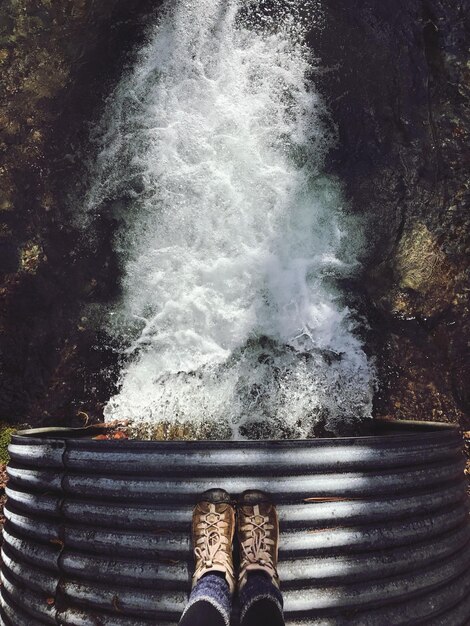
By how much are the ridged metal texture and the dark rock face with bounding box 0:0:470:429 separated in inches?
59.5

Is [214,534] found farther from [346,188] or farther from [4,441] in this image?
[346,188]

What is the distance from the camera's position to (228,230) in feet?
12.1

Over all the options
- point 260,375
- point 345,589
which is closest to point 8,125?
point 260,375

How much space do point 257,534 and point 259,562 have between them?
0.38ft

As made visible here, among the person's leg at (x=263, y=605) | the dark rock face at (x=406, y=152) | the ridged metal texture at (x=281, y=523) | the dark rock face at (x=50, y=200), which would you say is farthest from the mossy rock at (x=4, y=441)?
the dark rock face at (x=406, y=152)

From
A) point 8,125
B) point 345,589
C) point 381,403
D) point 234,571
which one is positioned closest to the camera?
point 345,589

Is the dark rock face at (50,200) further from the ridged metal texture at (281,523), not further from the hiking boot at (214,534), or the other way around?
the hiking boot at (214,534)

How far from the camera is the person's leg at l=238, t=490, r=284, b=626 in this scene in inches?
75.2

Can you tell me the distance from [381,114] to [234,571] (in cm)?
338

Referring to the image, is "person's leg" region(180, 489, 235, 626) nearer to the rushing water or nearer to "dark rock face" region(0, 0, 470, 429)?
the rushing water

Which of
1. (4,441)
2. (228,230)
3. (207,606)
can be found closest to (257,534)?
(207,606)

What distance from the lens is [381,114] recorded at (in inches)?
146

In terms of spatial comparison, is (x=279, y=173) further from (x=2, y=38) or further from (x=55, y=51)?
(x=2, y=38)

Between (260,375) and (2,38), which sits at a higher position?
(2,38)
